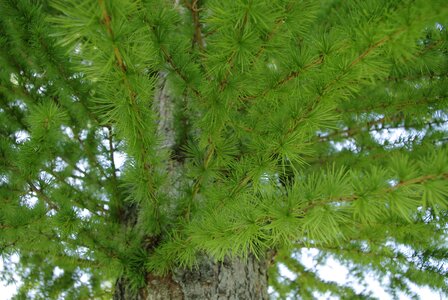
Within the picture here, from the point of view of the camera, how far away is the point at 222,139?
1383mm

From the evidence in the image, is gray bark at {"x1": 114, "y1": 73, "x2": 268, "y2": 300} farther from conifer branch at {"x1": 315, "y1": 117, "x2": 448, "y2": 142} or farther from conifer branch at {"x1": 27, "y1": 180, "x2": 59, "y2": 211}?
conifer branch at {"x1": 315, "y1": 117, "x2": 448, "y2": 142}

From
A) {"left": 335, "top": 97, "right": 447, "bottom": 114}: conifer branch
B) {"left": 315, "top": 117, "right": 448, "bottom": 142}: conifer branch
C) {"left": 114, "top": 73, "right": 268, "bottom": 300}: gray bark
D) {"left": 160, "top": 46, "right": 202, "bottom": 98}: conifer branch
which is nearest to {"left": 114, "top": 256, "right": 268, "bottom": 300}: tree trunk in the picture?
{"left": 114, "top": 73, "right": 268, "bottom": 300}: gray bark

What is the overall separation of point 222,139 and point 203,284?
657 mm

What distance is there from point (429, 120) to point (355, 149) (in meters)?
0.41

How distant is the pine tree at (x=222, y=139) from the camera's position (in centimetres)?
93

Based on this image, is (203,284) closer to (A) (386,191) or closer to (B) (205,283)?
(B) (205,283)

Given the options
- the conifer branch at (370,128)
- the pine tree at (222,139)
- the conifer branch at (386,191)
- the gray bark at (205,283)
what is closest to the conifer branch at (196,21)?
the pine tree at (222,139)

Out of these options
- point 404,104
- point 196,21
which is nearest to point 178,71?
point 196,21

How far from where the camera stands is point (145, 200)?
153 centimetres

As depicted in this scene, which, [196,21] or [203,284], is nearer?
[203,284]

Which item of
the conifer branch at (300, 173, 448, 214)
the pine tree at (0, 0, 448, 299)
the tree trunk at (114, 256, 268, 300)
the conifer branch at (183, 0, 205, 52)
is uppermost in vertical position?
the conifer branch at (183, 0, 205, 52)

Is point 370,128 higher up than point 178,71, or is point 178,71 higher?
point 370,128

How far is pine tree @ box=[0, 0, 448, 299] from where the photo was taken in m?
0.93

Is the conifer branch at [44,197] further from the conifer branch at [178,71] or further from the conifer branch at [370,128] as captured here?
the conifer branch at [370,128]
